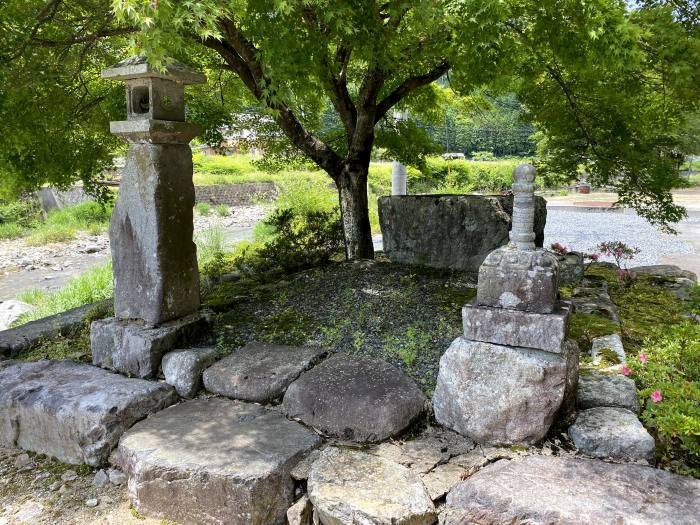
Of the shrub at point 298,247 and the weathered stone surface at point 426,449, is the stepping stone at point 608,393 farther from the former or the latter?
the shrub at point 298,247

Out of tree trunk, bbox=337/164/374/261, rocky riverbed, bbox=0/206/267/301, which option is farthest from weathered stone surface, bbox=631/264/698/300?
rocky riverbed, bbox=0/206/267/301

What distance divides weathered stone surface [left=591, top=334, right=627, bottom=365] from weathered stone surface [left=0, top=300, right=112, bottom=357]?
4.31m

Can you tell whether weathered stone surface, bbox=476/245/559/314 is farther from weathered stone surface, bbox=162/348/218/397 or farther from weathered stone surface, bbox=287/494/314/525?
weathered stone surface, bbox=162/348/218/397

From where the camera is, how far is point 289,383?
3.30 meters

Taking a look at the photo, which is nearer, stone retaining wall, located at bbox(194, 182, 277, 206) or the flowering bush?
the flowering bush

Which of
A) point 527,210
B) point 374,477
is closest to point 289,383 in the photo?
point 374,477

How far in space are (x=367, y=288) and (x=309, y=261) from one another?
4.97 ft

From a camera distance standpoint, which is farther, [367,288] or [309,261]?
[309,261]

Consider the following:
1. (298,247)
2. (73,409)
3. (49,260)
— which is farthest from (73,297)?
(49,260)

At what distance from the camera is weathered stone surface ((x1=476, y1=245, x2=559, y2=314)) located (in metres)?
2.61

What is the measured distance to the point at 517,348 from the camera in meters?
2.68

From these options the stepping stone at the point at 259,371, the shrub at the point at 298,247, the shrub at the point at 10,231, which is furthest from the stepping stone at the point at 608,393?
the shrub at the point at 10,231

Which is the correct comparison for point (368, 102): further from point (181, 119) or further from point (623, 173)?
point (623, 173)

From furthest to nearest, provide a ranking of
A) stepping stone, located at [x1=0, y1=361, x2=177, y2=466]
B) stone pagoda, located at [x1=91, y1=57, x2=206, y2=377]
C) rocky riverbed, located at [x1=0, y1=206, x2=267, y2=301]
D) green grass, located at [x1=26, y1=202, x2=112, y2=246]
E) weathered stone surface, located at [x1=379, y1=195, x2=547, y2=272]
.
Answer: green grass, located at [x1=26, y1=202, x2=112, y2=246] → rocky riverbed, located at [x1=0, y1=206, x2=267, y2=301] → weathered stone surface, located at [x1=379, y1=195, x2=547, y2=272] → stone pagoda, located at [x1=91, y1=57, x2=206, y2=377] → stepping stone, located at [x1=0, y1=361, x2=177, y2=466]
